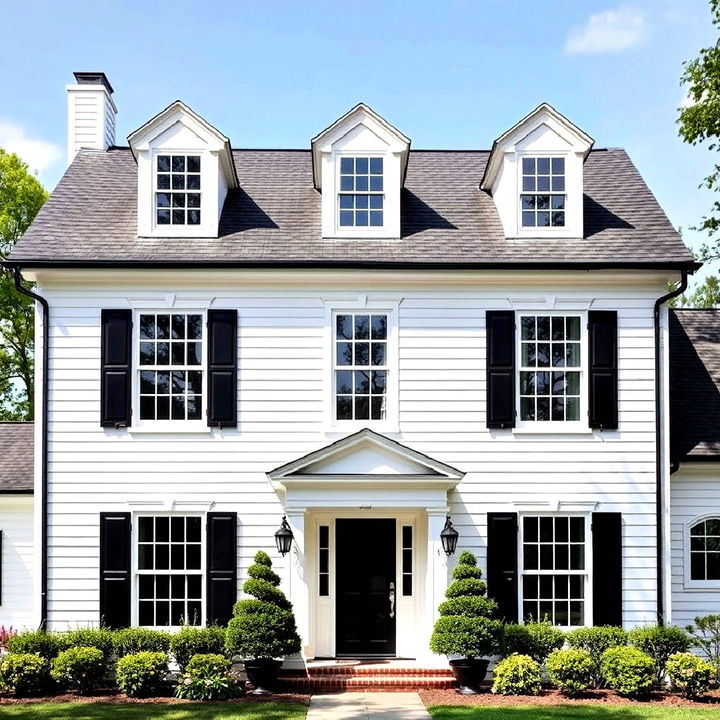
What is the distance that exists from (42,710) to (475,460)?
746cm

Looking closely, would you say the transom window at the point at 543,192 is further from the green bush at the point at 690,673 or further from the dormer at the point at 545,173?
the green bush at the point at 690,673

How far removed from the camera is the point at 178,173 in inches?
647

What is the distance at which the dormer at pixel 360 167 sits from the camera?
54.0 ft

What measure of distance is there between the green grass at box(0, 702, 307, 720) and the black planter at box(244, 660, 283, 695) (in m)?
0.68

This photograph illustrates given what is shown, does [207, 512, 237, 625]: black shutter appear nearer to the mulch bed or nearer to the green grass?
the green grass

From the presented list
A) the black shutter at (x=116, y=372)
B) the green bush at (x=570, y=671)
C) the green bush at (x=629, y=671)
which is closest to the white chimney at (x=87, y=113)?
the black shutter at (x=116, y=372)

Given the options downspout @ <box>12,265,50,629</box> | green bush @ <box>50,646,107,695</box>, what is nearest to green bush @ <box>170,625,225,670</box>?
green bush @ <box>50,646,107,695</box>

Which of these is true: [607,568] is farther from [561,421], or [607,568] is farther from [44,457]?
[44,457]

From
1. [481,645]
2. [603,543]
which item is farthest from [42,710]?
[603,543]

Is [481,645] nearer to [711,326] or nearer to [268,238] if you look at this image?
[268,238]

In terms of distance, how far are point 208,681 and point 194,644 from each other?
0.79 meters

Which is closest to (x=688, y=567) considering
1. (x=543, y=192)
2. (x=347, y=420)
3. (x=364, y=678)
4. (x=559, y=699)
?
(x=559, y=699)

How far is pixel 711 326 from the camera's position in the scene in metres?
19.1

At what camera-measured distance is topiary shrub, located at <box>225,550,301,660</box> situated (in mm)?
13953
